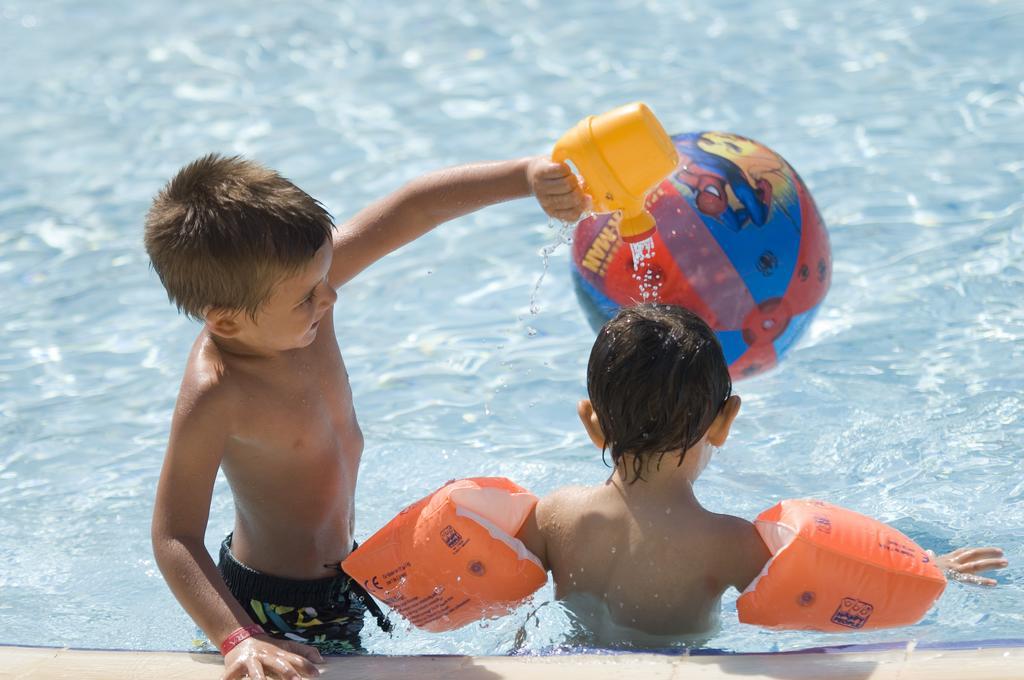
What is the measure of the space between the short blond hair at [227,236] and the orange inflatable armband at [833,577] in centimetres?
129

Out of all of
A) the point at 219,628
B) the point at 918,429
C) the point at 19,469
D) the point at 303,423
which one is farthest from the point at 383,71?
the point at 219,628

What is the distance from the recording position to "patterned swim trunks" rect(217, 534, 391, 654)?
3.37 meters

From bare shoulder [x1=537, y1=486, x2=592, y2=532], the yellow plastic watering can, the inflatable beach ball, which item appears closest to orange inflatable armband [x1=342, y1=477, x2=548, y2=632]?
bare shoulder [x1=537, y1=486, x2=592, y2=532]

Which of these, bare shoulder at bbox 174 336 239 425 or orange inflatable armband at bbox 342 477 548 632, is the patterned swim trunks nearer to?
orange inflatable armband at bbox 342 477 548 632

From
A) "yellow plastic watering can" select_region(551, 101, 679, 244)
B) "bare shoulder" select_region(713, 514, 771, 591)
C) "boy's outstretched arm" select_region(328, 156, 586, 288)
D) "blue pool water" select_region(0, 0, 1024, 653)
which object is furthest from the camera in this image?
"blue pool water" select_region(0, 0, 1024, 653)

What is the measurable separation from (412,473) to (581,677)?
79.9 inches

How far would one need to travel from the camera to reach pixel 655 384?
296cm

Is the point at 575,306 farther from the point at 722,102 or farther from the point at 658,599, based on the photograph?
the point at 658,599

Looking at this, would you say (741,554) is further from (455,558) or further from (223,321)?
(223,321)

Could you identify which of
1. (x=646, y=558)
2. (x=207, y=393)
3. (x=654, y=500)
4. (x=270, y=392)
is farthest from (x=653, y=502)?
(x=207, y=393)

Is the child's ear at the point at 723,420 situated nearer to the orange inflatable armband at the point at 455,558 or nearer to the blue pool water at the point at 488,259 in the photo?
the orange inflatable armband at the point at 455,558

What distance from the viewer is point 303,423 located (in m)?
3.28

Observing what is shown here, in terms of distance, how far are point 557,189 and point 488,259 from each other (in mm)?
3081

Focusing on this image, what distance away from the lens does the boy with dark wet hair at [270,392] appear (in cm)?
298
